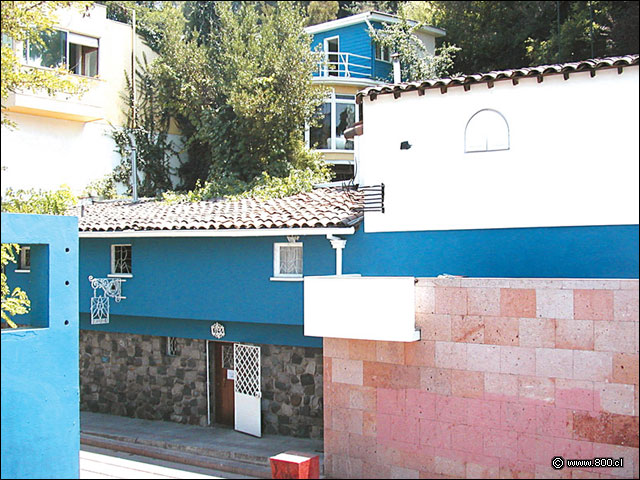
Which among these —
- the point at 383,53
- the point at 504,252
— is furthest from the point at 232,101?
the point at 504,252

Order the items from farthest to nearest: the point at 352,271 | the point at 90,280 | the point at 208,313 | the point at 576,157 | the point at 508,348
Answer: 1. the point at 90,280
2. the point at 208,313
3. the point at 352,271
4. the point at 576,157
5. the point at 508,348

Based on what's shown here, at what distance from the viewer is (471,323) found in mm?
11961

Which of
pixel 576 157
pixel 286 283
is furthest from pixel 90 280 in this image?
pixel 576 157

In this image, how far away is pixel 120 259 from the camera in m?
19.2

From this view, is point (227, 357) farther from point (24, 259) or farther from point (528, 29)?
point (528, 29)

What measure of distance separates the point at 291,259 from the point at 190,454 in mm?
4810

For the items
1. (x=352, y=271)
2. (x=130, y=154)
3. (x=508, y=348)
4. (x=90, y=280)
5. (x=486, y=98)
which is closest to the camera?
(x=508, y=348)

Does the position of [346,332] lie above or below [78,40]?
below

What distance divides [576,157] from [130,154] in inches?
777

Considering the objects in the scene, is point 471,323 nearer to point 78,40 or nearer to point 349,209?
point 349,209

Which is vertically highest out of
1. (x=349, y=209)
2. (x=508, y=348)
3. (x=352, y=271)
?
(x=349, y=209)

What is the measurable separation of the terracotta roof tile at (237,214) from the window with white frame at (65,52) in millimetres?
5898

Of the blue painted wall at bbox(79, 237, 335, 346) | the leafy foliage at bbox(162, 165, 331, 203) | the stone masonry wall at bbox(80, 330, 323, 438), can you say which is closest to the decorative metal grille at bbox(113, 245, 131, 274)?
the blue painted wall at bbox(79, 237, 335, 346)

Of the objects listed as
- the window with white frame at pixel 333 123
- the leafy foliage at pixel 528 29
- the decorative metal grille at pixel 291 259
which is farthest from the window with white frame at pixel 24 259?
the leafy foliage at pixel 528 29
